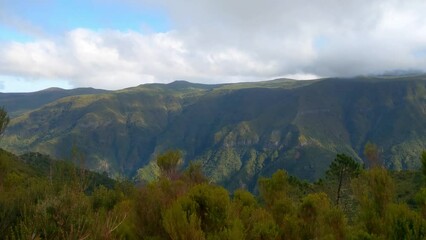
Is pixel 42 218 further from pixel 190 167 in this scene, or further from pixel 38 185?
pixel 190 167

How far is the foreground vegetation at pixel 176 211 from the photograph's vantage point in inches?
545

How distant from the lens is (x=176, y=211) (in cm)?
1986

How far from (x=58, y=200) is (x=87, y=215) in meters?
1.19

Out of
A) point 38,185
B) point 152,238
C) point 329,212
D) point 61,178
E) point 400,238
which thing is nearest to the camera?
point 38,185

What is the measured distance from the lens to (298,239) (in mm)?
31359

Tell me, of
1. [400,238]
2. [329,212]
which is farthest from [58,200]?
[329,212]

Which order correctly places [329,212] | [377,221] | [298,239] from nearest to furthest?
[377,221], [298,239], [329,212]

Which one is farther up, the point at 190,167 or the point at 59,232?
the point at 59,232

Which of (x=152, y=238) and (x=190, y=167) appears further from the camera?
(x=190, y=167)

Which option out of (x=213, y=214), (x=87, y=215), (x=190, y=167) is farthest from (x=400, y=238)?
(x=190, y=167)

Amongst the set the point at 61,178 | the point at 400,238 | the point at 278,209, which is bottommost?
the point at 278,209

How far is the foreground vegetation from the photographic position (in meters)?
13.9

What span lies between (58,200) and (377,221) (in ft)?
72.4

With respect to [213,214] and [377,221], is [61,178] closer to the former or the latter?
[213,214]
